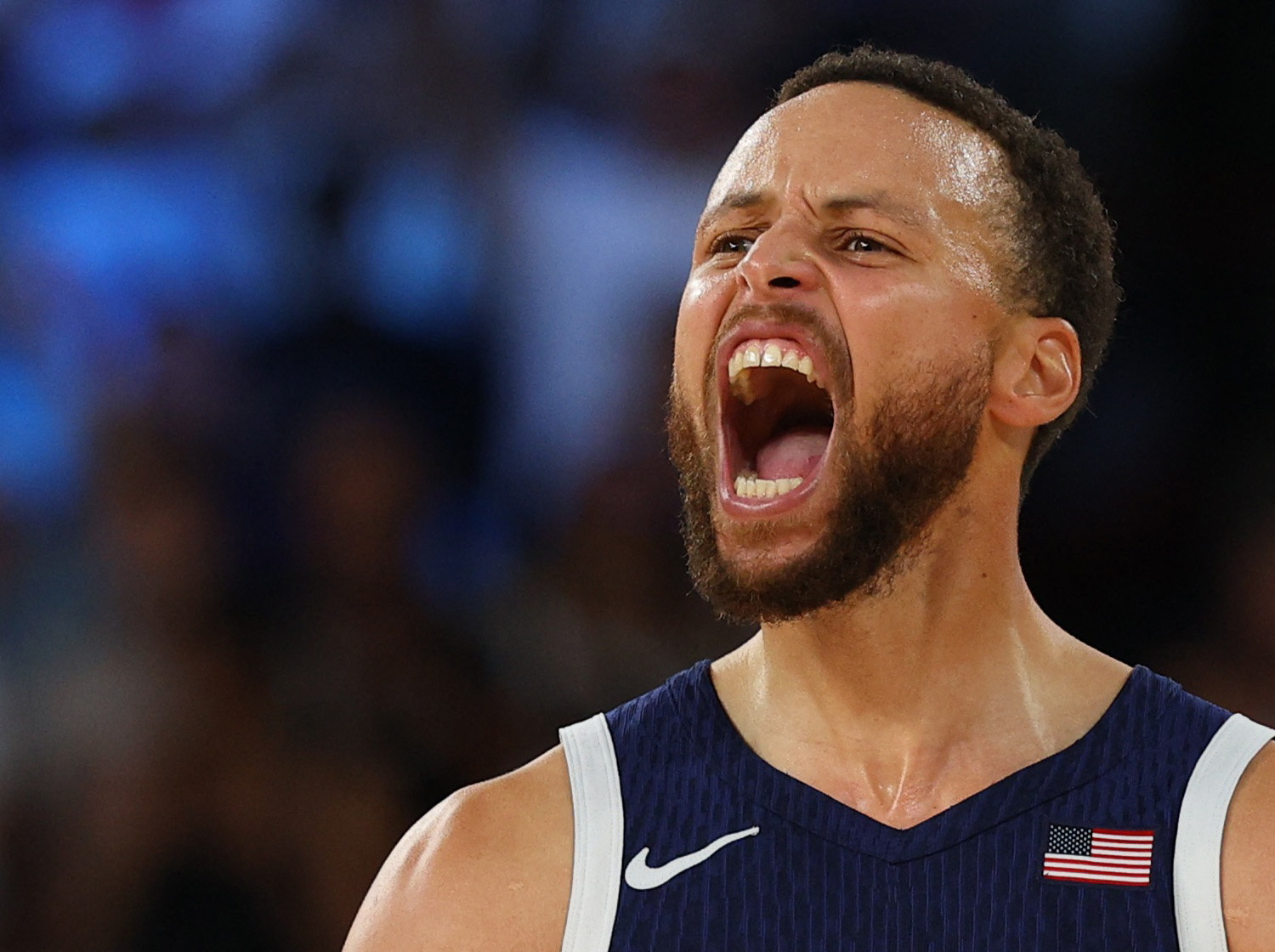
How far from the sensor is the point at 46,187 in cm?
449

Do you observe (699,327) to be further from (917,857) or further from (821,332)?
(917,857)

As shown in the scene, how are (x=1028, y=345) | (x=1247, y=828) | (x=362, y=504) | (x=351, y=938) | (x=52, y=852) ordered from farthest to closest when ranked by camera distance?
(x=362, y=504)
(x=52, y=852)
(x=1028, y=345)
(x=351, y=938)
(x=1247, y=828)

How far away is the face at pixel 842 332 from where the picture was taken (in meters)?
2.33

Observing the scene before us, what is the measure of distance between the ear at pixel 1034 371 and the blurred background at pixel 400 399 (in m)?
1.44

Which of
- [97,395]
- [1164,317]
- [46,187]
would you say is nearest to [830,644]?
[1164,317]

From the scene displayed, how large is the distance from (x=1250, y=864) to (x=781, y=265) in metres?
1.02

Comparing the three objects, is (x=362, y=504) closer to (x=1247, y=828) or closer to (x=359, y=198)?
(x=359, y=198)

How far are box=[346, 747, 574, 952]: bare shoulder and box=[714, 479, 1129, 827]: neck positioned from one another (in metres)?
0.33

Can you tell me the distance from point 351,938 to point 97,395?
2.43 m

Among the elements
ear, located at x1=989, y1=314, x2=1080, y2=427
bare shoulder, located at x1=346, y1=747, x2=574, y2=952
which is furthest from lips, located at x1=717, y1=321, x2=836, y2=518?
bare shoulder, located at x1=346, y1=747, x2=574, y2=952

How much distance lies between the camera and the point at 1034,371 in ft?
8.23

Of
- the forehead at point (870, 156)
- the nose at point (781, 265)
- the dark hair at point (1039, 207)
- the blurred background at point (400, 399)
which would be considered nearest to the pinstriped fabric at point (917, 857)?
the dark hair at point (1039, 207)

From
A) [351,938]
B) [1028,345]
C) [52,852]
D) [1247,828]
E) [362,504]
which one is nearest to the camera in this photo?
[1247,828]

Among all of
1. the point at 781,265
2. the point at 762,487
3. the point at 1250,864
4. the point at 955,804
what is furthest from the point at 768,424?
the point at 1250,864
